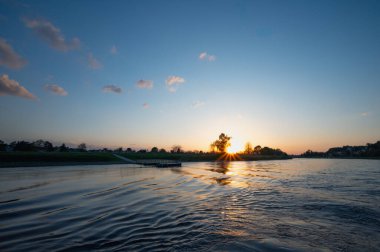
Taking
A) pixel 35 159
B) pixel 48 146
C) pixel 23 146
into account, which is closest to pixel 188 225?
pixel 35 159

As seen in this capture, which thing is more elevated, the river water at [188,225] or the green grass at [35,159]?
the green grass at [35,159]

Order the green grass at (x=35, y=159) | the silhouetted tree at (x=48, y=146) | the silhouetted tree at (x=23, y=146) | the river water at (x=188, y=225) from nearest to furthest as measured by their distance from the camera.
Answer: the river water at (x=188, y=225)
the green grass at (x=35, y=159)
the silhouetted tree at (x=23, y=146)
the silhouetted tree at (x=48, y=146)

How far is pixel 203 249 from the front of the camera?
9.66 metres

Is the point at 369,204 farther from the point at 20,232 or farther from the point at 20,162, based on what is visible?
the point at 20,162

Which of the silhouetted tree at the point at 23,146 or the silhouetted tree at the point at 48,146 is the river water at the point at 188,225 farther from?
the silhouetted tree at the point at 48,146

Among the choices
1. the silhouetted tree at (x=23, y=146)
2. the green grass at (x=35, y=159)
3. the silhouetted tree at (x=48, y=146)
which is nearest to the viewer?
the green grass at (x=35, y=159)

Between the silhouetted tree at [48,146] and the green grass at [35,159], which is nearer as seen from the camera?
the green grass at [35,159]

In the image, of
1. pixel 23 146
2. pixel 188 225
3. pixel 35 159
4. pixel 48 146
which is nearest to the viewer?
pixel 188 225

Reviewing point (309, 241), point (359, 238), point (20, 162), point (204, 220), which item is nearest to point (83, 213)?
point (204, 220)

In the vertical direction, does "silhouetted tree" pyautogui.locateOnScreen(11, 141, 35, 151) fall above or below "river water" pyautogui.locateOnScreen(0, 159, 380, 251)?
above

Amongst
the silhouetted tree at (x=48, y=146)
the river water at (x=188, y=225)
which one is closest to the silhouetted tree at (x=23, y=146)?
the silhouetted tree at (x=48, y=146)

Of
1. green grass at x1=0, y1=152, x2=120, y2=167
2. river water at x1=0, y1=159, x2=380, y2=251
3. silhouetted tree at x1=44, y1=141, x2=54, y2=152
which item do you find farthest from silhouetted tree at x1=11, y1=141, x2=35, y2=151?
river water at x1=0, y1=159, x2=380, y2=251

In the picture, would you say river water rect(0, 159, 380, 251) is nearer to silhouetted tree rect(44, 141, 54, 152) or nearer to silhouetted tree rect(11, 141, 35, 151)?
silhouetted tree rect(11, 141, 35, 151)

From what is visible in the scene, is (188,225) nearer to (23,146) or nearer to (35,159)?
(35,159)
